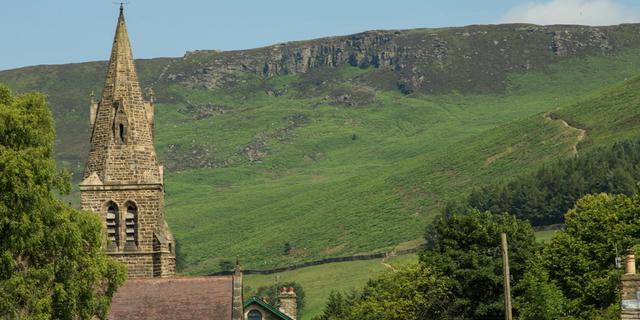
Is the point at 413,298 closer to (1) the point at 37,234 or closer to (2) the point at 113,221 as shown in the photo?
(2) the point at 113,221

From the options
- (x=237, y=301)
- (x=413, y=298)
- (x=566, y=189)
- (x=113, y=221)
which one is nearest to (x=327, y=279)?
(x=566, y=189)

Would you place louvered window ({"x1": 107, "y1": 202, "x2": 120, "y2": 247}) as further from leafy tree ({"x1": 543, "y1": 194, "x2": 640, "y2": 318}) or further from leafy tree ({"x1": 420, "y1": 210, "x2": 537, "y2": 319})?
leafy tree ({"x1": 543, "y1": 194, "x2": 640, "y2": 318})

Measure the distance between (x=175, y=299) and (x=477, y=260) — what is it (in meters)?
24.2

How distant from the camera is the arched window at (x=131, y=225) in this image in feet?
241

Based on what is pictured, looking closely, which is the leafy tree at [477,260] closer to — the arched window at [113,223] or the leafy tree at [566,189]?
the arched window at [113,223]

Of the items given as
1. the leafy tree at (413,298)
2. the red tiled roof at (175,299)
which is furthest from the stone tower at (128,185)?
the red tiled roof at (175,299)

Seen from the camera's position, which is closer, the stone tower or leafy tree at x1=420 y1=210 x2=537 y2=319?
the stone tower

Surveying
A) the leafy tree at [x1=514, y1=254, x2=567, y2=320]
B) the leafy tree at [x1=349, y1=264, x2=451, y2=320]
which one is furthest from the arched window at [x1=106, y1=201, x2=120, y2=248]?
the leafy tree at [x1=514, y1=254, x2=567, y2=320]

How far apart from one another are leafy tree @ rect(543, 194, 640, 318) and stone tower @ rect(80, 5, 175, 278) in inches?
766

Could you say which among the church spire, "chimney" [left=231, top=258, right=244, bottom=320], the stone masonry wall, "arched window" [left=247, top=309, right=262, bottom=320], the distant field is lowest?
the distant field

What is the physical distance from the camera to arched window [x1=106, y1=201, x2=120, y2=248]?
73.3m

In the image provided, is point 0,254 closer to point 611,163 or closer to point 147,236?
point 147,236

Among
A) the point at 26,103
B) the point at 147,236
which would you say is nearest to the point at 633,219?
the point at 147,236

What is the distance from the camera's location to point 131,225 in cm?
7388
